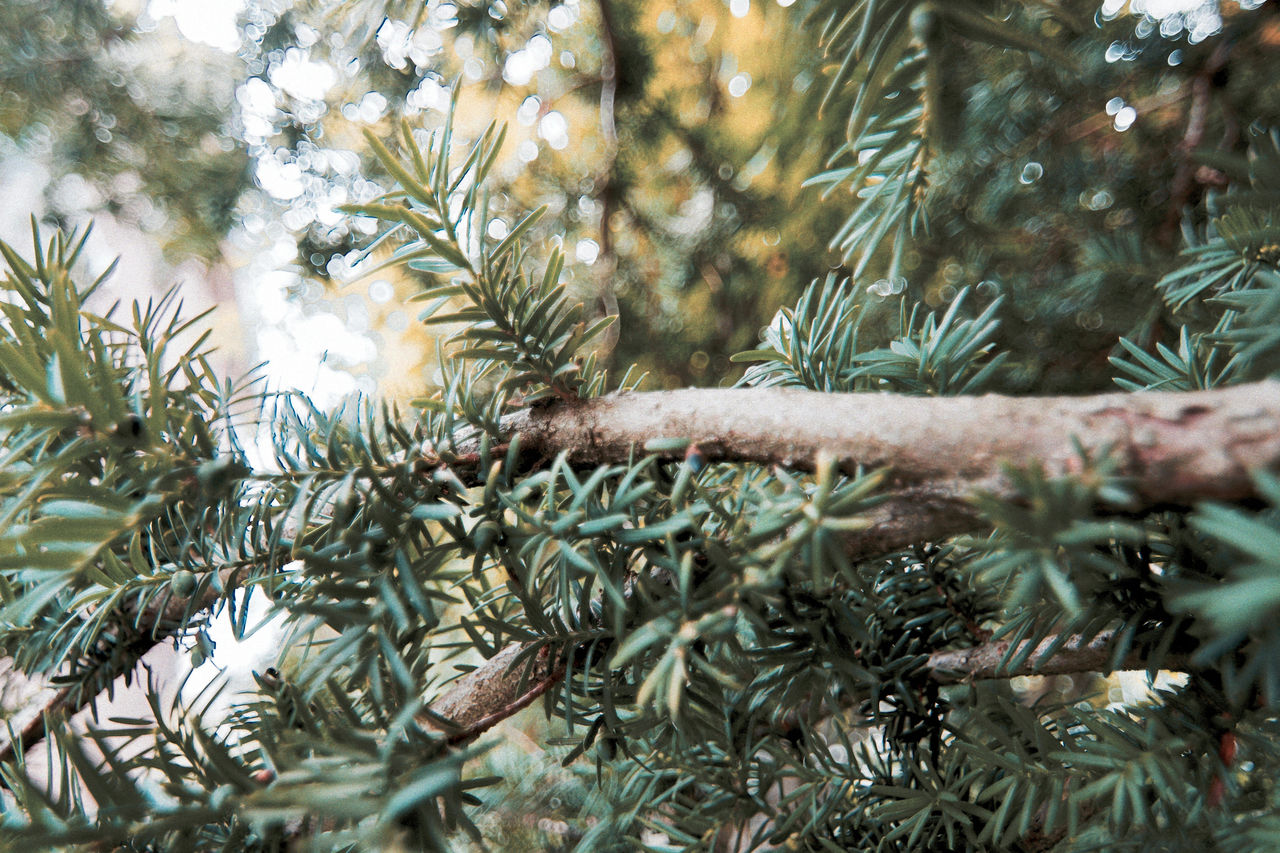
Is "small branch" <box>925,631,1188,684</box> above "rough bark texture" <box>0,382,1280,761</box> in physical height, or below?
below

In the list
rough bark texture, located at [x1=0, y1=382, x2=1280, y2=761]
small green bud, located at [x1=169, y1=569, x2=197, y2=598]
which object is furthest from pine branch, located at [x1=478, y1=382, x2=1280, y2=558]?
small green bud, located at [x1=169, y1=569, x2=197, y2=598]

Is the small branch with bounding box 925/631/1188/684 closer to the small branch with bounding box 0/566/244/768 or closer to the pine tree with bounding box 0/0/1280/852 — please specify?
the pine tree with bounding box 0/0/1280/852

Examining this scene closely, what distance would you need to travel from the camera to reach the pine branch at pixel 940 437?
0.53ft

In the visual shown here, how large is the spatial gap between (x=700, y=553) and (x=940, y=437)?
0.28 feet

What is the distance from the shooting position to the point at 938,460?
19 cm

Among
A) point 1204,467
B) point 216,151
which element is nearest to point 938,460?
point 1204,467

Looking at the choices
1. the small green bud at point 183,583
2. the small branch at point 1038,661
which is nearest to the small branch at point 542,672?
the small branch at point 1038,661

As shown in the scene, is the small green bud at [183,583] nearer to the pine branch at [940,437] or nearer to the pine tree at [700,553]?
the pine tree at [700,553]

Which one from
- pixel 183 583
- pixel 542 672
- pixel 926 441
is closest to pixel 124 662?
pixel 183 583

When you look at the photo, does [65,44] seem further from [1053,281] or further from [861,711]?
[1053,281]

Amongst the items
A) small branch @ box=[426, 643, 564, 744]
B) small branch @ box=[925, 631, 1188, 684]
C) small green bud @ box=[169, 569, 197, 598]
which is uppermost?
small green bud @ box=[169, 569, 197, 598]

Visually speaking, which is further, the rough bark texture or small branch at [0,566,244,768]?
small branch at [0,566,244,768]

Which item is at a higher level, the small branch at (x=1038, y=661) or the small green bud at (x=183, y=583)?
the small green bud at (x=183, y=583)

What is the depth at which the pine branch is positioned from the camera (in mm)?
162
